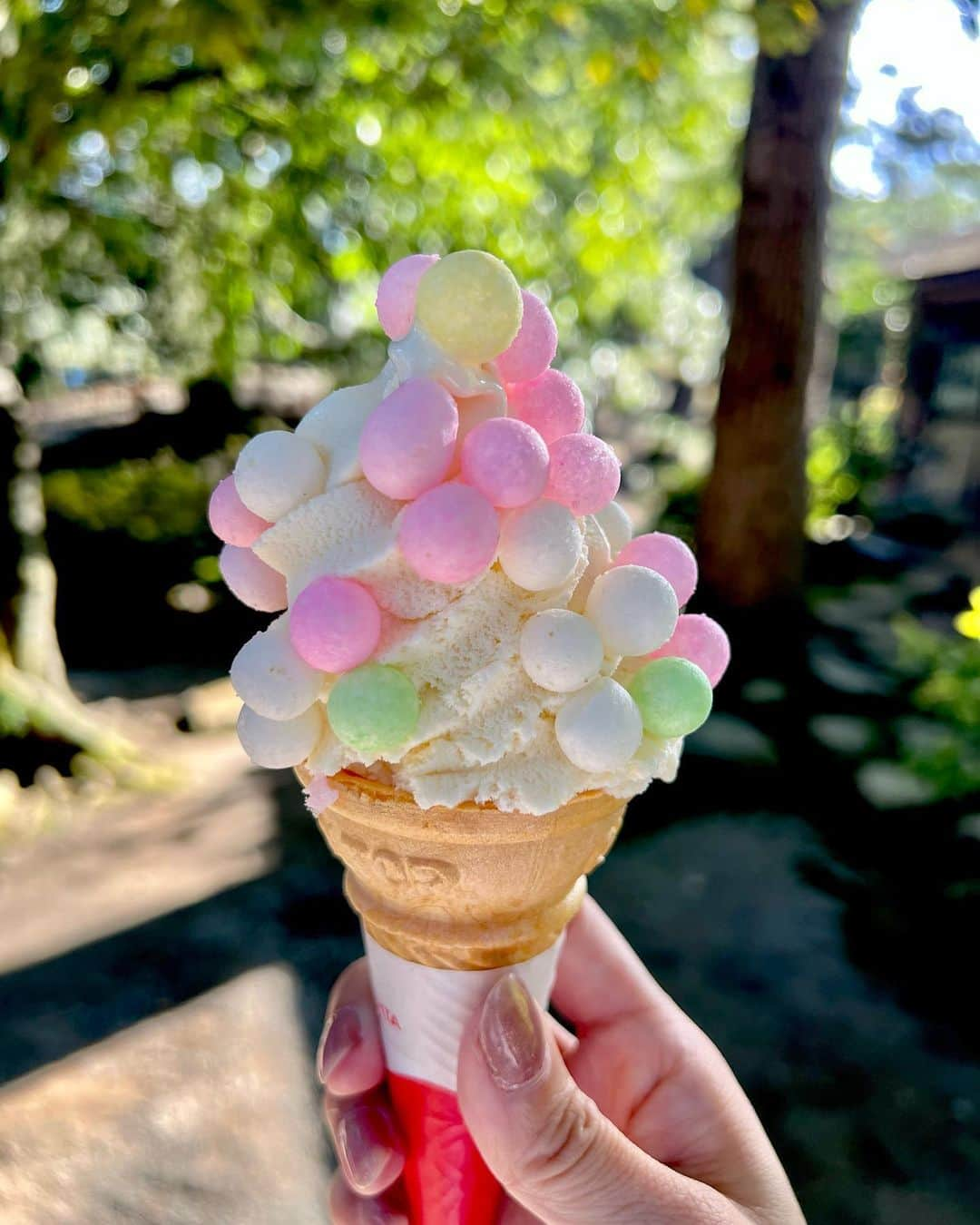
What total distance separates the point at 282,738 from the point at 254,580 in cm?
30

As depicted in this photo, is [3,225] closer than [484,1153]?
No

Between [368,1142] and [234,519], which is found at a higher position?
[234,519]

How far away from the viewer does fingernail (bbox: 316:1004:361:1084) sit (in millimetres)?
1942

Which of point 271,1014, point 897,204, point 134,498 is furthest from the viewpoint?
point 897,204

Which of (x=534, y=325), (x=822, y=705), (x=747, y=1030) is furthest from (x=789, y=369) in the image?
(x=534, y=325)

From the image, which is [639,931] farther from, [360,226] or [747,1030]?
[360,226]

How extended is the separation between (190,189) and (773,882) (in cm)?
565

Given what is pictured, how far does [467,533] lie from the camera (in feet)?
4.47

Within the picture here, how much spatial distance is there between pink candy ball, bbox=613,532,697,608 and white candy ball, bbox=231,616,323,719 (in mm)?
587

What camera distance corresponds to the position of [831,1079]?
3.57 metres

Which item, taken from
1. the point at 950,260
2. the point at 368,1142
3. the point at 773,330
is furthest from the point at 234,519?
the point at 950,260

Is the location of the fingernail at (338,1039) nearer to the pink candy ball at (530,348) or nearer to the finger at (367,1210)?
the finger at (367,1210)

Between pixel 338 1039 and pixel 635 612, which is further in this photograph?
pixel 338 1039

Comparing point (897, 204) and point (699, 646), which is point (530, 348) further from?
point (897, 204)
